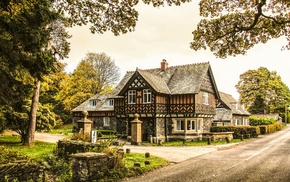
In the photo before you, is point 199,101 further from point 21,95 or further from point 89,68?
point 89,68

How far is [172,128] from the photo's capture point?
93.9 ft

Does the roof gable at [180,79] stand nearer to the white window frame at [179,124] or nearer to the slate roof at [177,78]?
the slate roof at [177,78]

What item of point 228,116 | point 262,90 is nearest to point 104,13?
point 228,116

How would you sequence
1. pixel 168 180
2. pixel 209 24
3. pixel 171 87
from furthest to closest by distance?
pixel 171 87
pixel 209 24
pixel 168 180

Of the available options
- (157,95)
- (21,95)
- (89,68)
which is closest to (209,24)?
(21,95)

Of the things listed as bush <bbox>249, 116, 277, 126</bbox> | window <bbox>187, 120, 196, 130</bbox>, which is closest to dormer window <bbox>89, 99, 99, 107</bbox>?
window <bbox>187, 120, 196, 130</bbox>

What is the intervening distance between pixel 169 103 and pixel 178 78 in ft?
11.5

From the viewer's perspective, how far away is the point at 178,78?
30.3 metres

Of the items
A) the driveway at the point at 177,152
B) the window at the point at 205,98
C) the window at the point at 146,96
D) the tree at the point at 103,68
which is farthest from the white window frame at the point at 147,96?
the tree at the point at 103,68

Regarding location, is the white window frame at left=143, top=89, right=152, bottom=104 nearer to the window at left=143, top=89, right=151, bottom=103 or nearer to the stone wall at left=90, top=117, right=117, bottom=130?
the window at left=143, top=89, right=151, bottom=103

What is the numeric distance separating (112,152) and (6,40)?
6.33 m

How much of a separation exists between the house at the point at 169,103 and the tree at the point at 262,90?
111 feet

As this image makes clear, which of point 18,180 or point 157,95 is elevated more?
point 157,95

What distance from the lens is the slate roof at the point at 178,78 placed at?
27672 mm
